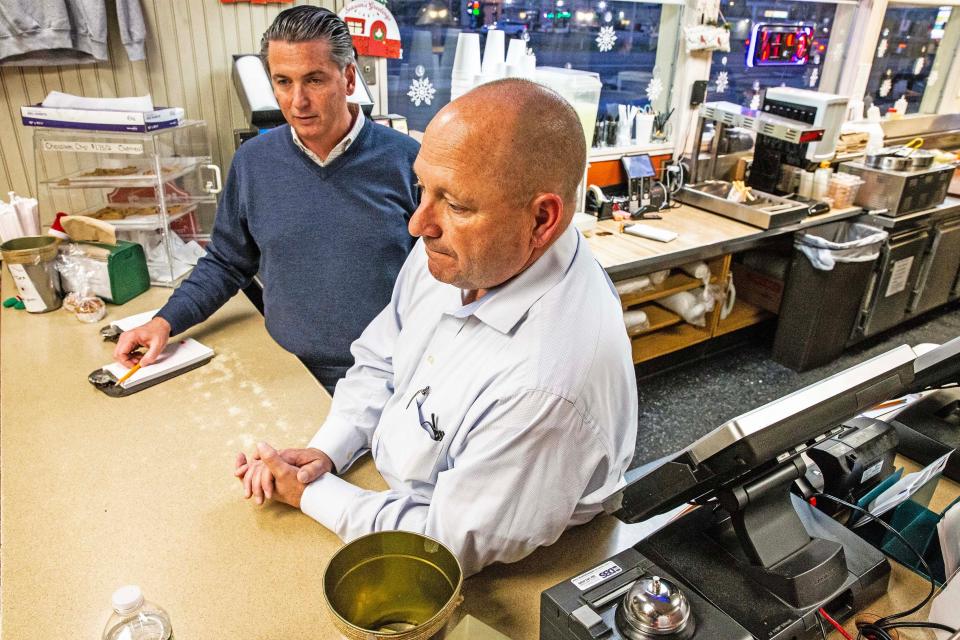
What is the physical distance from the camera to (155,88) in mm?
2465

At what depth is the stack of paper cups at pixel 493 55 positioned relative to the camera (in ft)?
9.72

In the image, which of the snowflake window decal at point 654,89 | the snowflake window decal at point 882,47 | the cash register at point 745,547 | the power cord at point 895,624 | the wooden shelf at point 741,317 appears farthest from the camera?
the snowflake window decal at point 882,47

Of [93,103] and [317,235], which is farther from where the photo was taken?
[93,103]

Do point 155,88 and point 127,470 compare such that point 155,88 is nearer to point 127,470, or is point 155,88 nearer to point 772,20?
point 127,470

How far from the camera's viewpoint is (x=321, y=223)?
5.91ft

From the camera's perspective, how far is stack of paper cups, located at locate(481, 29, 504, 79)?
2963mm

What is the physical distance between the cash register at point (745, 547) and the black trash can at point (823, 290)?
2.43 meters

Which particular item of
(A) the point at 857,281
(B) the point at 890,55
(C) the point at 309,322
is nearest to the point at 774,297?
(A) the point at 857,281

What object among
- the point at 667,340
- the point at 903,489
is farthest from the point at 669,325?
the point at 903,489

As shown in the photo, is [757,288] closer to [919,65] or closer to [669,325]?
[669,325]

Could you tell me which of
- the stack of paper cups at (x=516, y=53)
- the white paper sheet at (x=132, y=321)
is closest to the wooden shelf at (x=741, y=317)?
the stack of paper cups at (x=516, y=53)

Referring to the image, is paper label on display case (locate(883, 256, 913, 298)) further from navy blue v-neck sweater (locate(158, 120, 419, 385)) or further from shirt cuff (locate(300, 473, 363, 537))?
shirt cuff (locate(300, 473, 363, 537))

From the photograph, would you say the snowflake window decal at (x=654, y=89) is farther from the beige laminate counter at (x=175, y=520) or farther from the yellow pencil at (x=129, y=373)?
the yellow pencil at (x=129, y=373)

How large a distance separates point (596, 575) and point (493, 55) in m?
2.63
